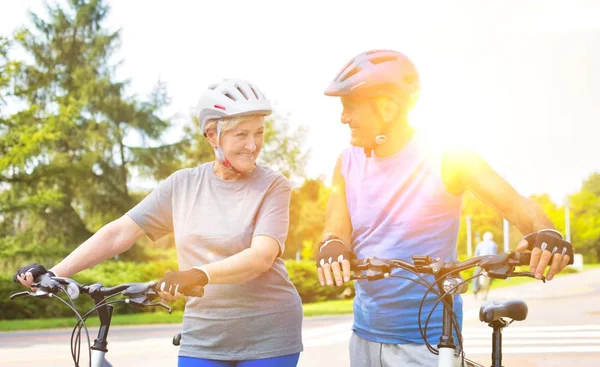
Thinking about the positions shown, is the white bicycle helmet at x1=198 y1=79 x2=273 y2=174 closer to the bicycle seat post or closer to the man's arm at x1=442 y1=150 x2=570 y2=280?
the man's arm at x1=442 y1=150 x2=570 y2=280

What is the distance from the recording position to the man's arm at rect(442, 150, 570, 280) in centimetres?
281

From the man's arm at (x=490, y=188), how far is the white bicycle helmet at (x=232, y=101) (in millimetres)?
825

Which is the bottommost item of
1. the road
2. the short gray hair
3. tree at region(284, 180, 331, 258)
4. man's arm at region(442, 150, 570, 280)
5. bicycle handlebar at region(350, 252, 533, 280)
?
tree at region(284, 180, 331, 258)

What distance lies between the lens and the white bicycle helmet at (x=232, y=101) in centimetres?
348

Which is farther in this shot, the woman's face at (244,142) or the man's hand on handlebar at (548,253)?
the woman's face at (244,142)

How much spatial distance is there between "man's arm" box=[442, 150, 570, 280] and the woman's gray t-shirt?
2.68ft

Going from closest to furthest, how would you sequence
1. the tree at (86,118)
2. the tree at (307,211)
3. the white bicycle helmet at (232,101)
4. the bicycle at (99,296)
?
the bicycle at (99,296)
the white bicycle helmet at (232,101)
the tree at (86,118)
the tree at (307,211)

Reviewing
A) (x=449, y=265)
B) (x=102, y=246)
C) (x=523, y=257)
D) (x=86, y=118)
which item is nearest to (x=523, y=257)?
(x=523, y=257)

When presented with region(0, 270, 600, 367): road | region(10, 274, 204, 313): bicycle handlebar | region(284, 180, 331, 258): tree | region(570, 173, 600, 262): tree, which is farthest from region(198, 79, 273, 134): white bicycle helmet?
region(570, 173, 600, 262): tree

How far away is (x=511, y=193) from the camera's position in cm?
291

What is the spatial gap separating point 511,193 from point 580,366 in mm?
9234

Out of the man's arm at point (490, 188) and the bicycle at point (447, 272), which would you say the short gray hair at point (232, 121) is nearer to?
the man's arm at point (490, 188)

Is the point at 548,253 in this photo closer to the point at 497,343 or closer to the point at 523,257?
the point at 523,257

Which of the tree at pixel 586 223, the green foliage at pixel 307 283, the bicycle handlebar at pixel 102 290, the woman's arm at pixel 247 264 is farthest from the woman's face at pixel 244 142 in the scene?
the tree at pixel 586 223
